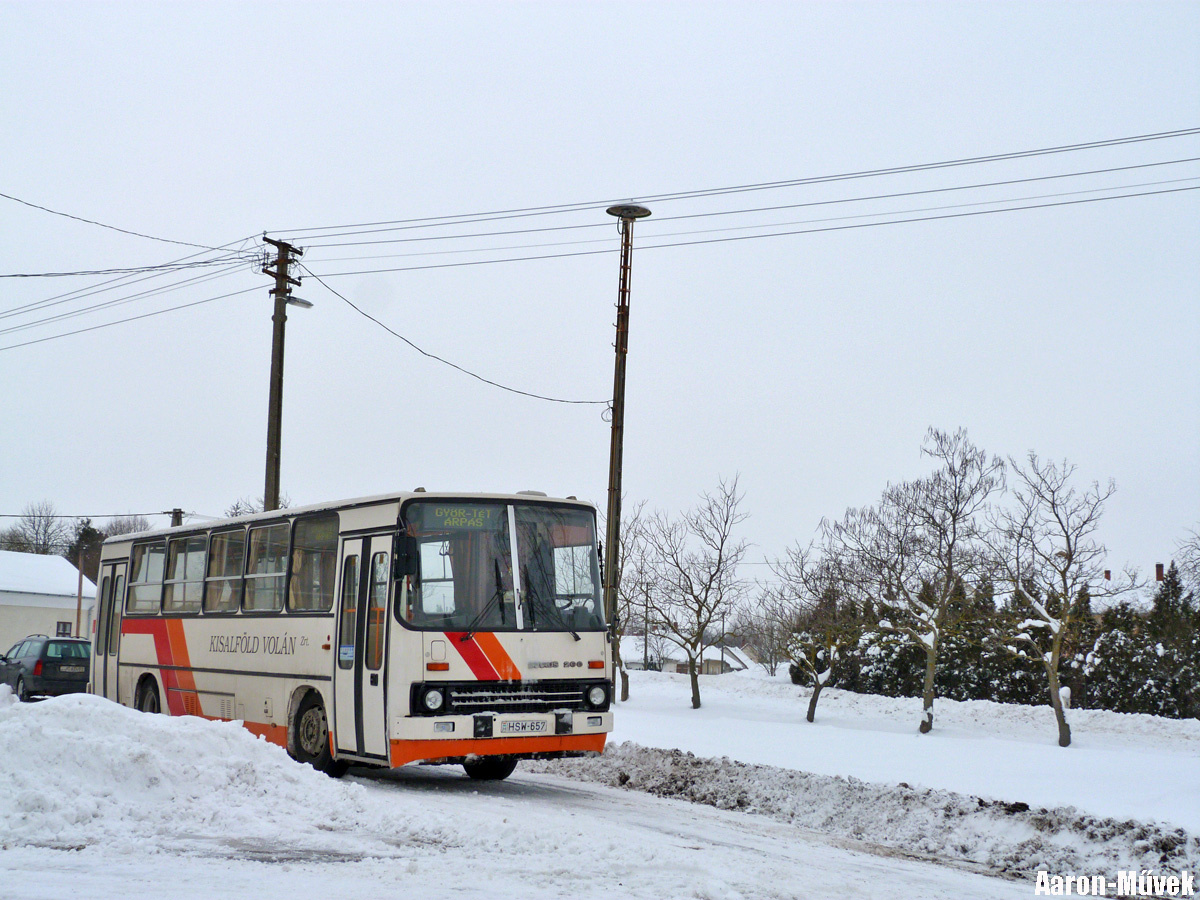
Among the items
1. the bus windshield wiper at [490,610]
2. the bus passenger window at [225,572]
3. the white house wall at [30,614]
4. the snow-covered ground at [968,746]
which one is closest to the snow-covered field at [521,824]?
the snow-covered ground at [968,746]

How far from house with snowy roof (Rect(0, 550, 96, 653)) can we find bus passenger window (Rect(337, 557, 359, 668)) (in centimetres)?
5311

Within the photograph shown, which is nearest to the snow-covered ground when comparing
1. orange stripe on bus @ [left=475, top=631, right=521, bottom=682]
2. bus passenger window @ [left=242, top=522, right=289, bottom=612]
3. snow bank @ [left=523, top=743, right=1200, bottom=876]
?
snow bank @ [left=523, top=743, right=1200, bottom=876]

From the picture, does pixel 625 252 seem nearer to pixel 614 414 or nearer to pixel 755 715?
pixel 614 414

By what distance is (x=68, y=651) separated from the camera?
26891 millimetres

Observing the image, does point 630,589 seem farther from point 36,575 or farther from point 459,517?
point 36,575

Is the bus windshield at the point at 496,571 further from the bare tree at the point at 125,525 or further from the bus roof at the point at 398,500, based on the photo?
the bare tree at the point at 125,525

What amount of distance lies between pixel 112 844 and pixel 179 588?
27.7 ft

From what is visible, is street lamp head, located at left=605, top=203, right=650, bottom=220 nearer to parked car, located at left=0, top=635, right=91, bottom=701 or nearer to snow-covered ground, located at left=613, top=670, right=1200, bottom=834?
snow-covered ground, located at left=613, top=670, right=1200, bottom=834

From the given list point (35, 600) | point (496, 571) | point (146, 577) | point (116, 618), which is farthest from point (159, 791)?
point (35, 600)

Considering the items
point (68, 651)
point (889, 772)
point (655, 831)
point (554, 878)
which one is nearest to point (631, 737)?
point (889, 772)

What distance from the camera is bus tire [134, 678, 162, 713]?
16375 mm

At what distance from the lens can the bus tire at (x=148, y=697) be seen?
Result: 16.4 m

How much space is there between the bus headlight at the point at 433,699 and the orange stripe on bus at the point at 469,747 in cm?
33

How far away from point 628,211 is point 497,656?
1169 cm
